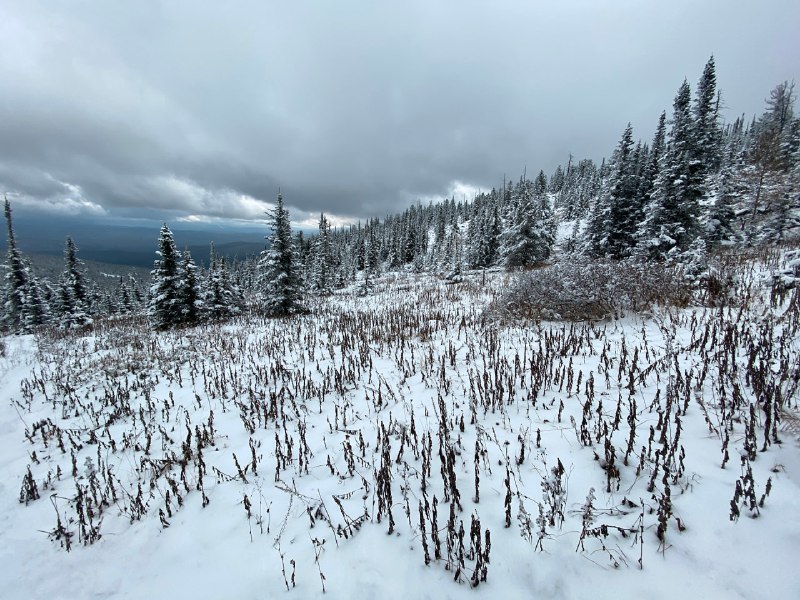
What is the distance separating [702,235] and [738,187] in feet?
26.3

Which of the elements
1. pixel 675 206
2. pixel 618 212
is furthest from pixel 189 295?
pixel 618 212

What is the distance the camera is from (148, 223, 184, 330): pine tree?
17.4 metres

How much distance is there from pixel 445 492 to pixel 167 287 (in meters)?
20.0

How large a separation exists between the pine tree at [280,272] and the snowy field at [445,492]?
1108 cm

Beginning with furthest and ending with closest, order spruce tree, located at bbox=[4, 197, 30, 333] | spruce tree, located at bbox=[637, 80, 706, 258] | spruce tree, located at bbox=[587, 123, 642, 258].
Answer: spruce tree, located at bbox=[4, 197, 30, 333], spruce tree, located at bbox=[587, 123, 642, 258], spruce tree, located at bbox=[637, 80, 706, 258]

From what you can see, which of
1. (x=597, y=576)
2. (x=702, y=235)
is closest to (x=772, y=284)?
(x=597, y=576)

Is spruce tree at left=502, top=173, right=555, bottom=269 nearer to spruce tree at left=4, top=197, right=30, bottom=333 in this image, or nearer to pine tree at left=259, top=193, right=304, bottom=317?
pine tree at left=259, top=193, right=304, bottom=317

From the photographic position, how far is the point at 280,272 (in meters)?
16.6

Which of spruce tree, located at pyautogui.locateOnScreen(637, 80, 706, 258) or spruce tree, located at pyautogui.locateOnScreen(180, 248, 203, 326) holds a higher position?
spruce tree, located at pyautogui.locateOnScreen(637, 80, 706, 258)

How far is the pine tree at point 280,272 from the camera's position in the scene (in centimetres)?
1661

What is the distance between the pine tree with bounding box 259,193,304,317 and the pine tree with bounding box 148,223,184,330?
5084 mm

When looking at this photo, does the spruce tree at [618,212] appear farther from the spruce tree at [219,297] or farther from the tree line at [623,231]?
the spruce tree at [219,297]

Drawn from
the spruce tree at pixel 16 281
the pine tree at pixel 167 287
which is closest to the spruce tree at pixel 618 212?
the pine tree at pixel 167 287

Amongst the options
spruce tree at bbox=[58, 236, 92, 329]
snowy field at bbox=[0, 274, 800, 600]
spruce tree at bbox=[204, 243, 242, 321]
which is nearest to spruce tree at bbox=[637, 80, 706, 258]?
snowy field at bbox=[0, 274, 800, 600]
